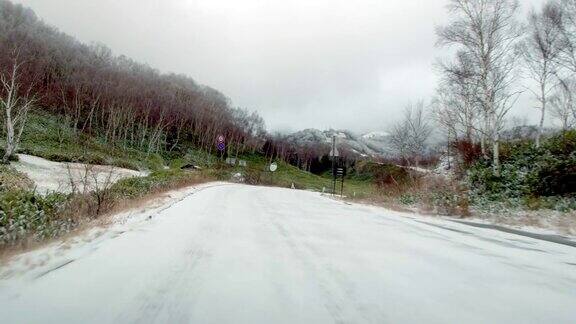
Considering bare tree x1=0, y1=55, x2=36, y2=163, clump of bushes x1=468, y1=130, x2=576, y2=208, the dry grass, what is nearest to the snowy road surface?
the dry grass

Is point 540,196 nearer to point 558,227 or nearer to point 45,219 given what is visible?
point 558,227

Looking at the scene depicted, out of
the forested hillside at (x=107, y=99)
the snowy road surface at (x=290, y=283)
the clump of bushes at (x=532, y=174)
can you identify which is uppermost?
the forested hillside at (x=107, y=99)

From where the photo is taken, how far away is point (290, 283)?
14.5ft

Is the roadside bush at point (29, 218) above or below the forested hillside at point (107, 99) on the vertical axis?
below

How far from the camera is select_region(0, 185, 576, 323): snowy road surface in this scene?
11.4 feet

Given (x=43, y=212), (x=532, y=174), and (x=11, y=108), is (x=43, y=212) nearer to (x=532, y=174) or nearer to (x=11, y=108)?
(x=532, y=174)

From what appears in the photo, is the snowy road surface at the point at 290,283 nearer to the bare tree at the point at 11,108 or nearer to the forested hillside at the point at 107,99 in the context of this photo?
the bare tree at the point at 11,108

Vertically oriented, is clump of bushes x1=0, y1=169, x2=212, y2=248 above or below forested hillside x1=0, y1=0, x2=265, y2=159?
below

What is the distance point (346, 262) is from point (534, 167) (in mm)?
17730

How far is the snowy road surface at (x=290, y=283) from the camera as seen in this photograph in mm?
3467

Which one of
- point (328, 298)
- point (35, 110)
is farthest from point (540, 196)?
point (35, 110)

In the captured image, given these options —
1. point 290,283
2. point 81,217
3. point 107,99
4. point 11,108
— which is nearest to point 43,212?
point 81,217

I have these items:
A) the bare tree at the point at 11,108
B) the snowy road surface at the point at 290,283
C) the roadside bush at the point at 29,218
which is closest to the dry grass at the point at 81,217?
the roadside bush at the point at 29,218

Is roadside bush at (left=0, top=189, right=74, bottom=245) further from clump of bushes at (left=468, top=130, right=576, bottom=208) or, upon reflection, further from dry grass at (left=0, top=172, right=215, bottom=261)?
clump of bushes at (left=468, top=130, right=576, bottom=208)
